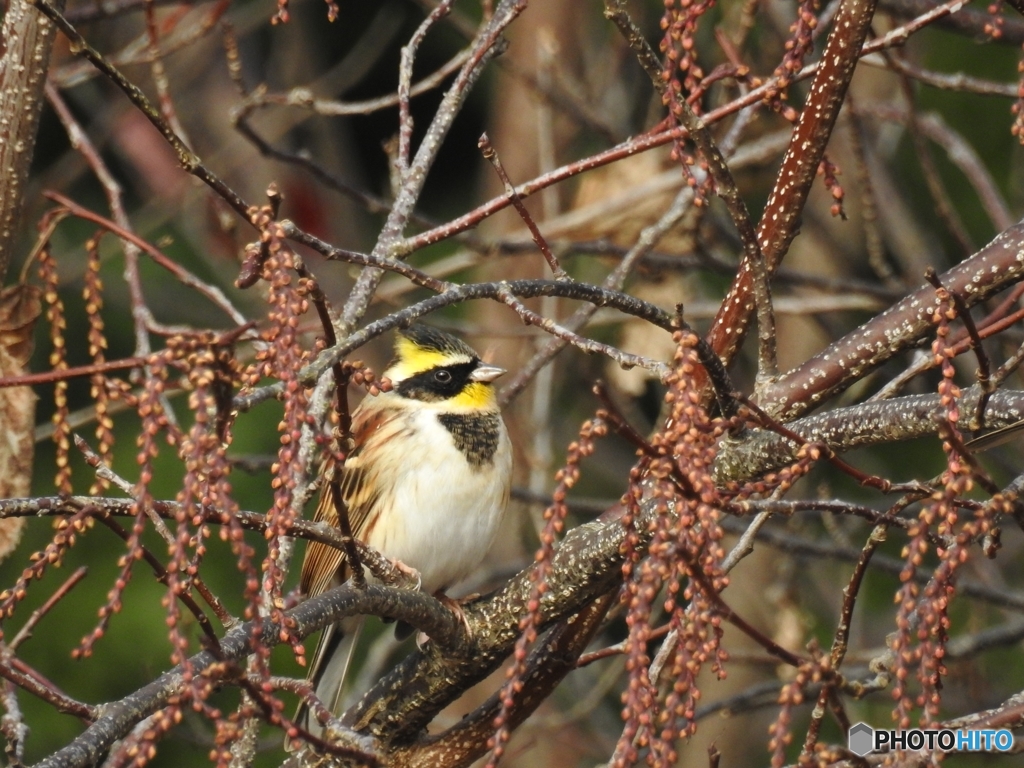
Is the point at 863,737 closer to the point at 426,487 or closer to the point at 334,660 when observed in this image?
the point at 426,487

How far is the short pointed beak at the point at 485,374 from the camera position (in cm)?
436

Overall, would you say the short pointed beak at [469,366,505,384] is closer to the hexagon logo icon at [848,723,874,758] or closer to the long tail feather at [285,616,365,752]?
the long tail feather at [285,616,365,752]

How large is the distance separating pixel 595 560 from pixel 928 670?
43.9 inches

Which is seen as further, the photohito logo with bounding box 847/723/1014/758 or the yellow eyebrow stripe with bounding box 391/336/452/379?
the yellow eyebrow stripe with bounding box 391/336/452/379

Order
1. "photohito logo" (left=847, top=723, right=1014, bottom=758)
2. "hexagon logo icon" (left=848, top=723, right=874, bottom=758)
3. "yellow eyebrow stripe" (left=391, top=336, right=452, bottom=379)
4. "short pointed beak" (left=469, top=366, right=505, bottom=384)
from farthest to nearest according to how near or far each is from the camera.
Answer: "yellow eyebrow stripe" (left=391, top=336, right=452, bottom=379), "short pointed beak" (left=469, top=366, right=505, bottom=384), "hexagon logo icon" (left=848, top=723, right=874, bottom=758), "photohito logo" (left=847, top=723, right=1014, bottom=758)

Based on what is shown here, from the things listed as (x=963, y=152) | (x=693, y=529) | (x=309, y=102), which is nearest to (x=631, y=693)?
(x=693, y=529)

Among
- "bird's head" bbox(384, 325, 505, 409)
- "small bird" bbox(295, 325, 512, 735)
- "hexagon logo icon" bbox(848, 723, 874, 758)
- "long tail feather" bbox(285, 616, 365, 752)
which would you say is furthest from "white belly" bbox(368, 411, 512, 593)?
"hexagon logo icon" bbox(848, 723, 874, 758)

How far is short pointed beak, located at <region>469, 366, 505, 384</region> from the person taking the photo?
4355 millimetres

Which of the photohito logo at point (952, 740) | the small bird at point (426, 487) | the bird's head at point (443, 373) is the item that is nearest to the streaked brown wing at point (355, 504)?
the small bird at point (426, 487)

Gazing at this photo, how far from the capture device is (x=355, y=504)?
4359mm

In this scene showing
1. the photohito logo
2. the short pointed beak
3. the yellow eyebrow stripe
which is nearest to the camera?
the photohito logo

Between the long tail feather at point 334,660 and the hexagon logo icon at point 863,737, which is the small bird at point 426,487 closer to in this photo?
the long tail feather at point 334,660

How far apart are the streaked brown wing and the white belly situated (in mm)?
74

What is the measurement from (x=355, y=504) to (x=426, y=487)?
0.26 meters
